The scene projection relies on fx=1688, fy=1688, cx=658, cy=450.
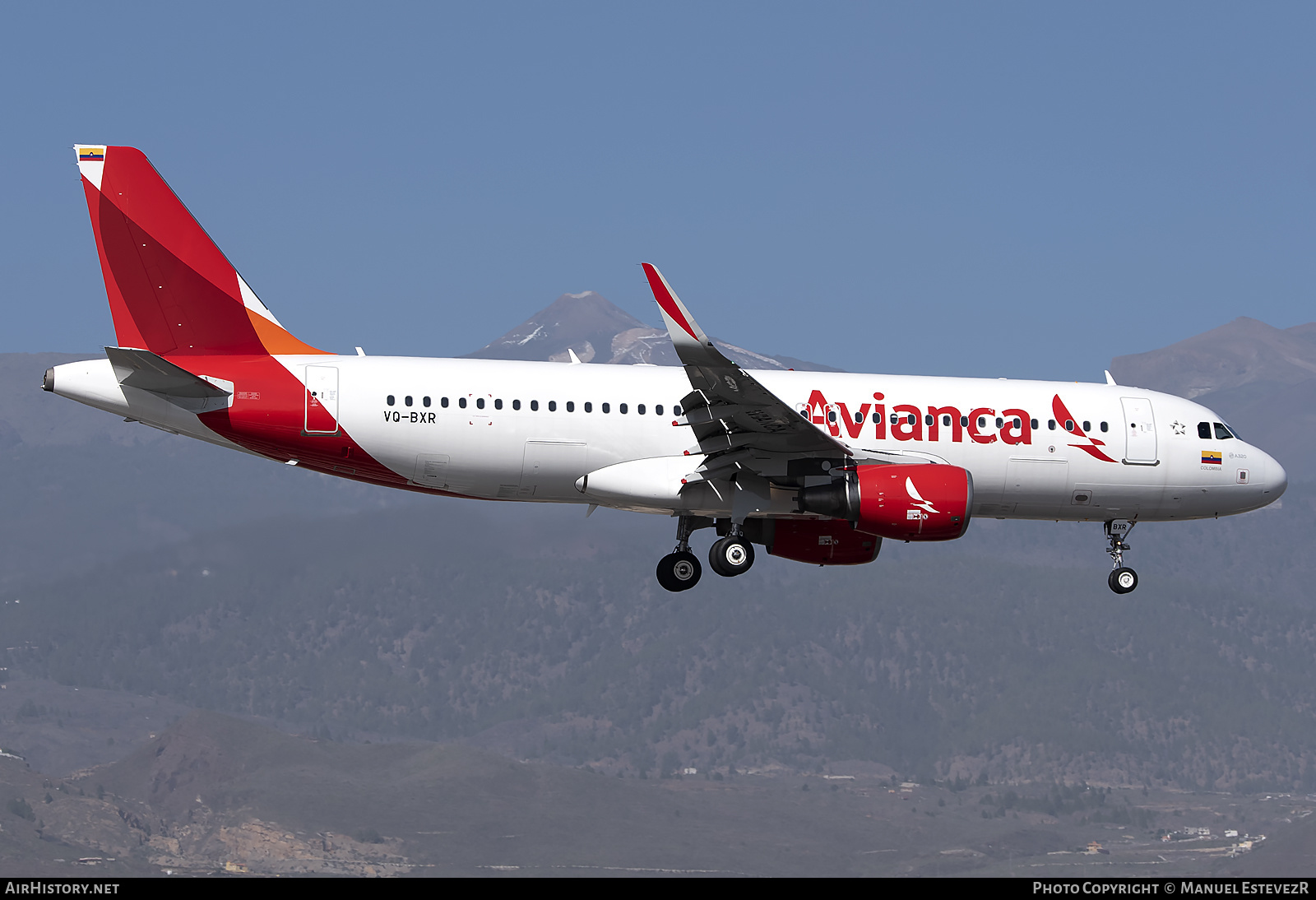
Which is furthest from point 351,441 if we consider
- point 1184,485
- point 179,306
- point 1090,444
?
point 1184,485

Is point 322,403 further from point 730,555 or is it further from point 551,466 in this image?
point 730,555

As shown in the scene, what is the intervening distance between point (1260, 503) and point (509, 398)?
1906 cm

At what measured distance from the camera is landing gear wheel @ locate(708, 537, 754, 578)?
3853 cm

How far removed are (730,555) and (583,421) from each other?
471cm

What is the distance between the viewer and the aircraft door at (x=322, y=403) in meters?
36.3

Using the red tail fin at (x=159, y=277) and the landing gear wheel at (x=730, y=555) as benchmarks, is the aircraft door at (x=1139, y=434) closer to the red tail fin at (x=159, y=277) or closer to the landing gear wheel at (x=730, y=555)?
the landing gear wheel at (x=730, y=555)

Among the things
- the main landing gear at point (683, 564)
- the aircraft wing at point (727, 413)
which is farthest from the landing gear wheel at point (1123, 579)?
the main landing gear at point (683, 564)

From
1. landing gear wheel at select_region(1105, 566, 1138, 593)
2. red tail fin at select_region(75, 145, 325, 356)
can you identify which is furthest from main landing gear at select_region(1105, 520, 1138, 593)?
red tail fin at select_region(75, 145, 325, 356)

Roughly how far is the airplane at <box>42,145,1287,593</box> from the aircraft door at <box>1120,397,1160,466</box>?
0.35m

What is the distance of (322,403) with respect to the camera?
36500mm

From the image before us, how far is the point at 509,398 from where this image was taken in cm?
3731

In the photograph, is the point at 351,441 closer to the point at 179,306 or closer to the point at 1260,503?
the point at 179,306

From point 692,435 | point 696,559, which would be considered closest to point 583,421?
point 692,435
